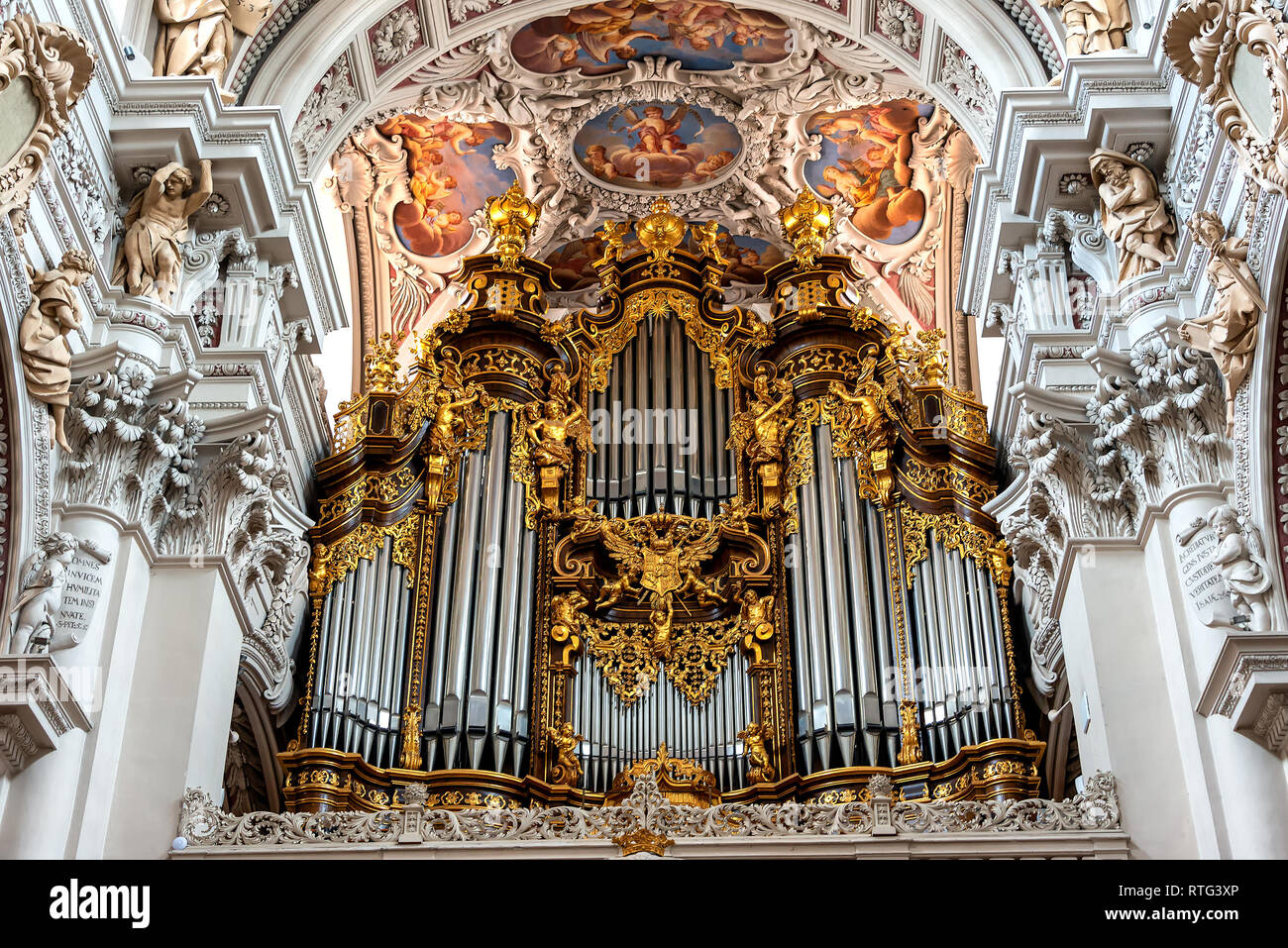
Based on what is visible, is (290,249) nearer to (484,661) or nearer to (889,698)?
(484,661)

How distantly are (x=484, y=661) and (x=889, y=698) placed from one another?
2.84 m

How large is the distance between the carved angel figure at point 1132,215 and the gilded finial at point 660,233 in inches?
188

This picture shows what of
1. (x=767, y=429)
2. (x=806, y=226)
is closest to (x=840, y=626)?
(x=767, y=429)

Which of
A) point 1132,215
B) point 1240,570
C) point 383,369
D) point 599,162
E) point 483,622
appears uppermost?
point 599,162

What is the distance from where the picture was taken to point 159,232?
34.2 ft

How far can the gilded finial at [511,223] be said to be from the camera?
1393 centimetres

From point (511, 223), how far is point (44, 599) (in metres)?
6.30

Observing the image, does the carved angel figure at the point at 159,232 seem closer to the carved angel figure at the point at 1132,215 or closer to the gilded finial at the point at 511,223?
the gilded finial at the point at 511,223

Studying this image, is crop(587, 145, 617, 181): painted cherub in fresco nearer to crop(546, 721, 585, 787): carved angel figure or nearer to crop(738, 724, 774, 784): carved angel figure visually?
crop(546, 721, 585, 787): carved angel figure

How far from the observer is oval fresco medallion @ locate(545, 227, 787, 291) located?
15484 millimetres

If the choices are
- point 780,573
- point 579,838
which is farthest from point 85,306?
point 780,573

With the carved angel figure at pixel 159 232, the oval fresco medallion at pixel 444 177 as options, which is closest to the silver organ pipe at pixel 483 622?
the oval fresco medallion at pixel 444 177

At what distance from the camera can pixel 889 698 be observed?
433 inches

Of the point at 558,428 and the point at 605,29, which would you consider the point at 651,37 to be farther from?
the point at 558,428
